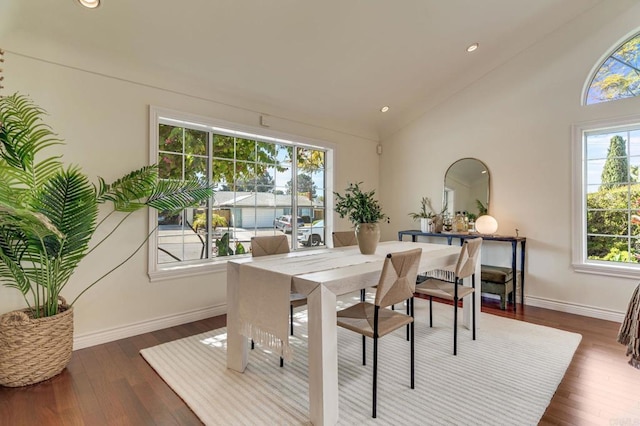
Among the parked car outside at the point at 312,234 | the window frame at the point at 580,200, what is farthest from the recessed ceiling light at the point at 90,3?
the window frame at the point at 580,200

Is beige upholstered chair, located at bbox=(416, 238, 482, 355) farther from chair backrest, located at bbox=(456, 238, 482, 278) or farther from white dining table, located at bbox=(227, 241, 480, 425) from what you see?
white dining table, located at bbox=(227, 241, 480, 425)

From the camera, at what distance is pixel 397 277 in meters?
2.06

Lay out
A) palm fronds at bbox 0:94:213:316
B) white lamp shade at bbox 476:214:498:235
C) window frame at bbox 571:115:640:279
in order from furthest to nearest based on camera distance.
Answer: white lamp shade at bbox 476:214:498:235, window frame at bbox 571:115:640:279, palm fronds at bbox 0:94:213:316

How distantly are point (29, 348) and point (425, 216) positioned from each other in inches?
174

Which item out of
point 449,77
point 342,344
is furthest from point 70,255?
point 449,77

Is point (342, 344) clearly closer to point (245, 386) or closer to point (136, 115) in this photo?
point (245, 386)

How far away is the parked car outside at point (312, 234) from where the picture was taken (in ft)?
15.4

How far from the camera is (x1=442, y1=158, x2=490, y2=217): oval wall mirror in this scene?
444 centimetres

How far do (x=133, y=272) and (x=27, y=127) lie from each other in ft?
4.67

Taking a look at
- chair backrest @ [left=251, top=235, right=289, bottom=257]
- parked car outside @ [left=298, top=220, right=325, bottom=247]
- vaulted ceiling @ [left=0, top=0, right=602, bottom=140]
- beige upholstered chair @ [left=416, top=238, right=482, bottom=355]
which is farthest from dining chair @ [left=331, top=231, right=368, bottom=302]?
vaulted ceiling @ [left=0, top=0, right=602, bottom=140]

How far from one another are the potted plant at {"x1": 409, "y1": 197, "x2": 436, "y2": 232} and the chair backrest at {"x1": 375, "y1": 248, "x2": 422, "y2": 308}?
2582 millimetres

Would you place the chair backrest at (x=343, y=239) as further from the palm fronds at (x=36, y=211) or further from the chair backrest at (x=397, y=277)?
the palm fronds at (x=36, y=211)

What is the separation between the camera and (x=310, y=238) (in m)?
4.82

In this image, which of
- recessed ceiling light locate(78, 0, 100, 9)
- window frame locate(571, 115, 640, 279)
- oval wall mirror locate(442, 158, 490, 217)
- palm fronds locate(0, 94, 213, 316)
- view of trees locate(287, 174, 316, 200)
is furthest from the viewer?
view of trees locate(287, 174, 316, 200)
